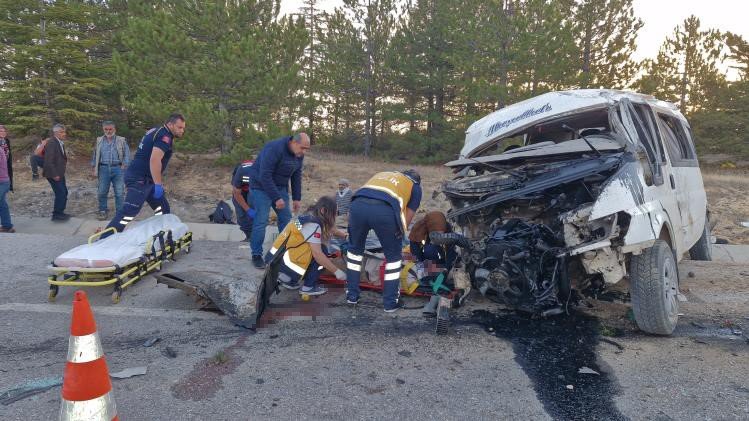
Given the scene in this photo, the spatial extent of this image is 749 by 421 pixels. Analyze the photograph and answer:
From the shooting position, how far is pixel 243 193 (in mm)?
6367

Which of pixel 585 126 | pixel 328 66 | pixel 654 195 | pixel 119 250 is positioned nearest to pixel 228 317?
pixel 119 250

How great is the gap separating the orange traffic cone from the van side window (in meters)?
4.68

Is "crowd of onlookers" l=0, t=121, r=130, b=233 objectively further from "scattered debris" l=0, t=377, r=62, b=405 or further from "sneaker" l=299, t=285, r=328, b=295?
"scattered debris" l=0, t=377, r=62, b=405

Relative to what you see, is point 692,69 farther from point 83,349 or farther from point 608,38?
point 83,349

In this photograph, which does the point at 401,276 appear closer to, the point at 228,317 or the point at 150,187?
the point at 228,317

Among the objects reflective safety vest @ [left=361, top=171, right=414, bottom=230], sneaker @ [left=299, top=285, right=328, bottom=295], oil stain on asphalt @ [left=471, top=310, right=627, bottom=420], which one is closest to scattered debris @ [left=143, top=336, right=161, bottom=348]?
Answer: sneaker @ [left=299, top=285, right=328, bottom=295]

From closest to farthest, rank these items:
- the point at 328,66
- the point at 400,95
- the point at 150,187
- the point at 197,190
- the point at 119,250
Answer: the point at 119,250, the point at 150,187, the point at 197,190, the point at 328,66, the point at 400,95

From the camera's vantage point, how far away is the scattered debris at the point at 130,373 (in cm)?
281

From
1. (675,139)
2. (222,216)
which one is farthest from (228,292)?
(222,216)

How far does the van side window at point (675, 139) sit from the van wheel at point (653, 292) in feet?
4.72

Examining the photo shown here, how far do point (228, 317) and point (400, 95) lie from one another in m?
18.7

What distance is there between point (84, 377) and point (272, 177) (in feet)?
10.9

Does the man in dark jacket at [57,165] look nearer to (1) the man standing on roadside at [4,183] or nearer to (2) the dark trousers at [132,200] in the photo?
(1) the man standing on roadside at [4,183]

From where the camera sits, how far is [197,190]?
10914mm
